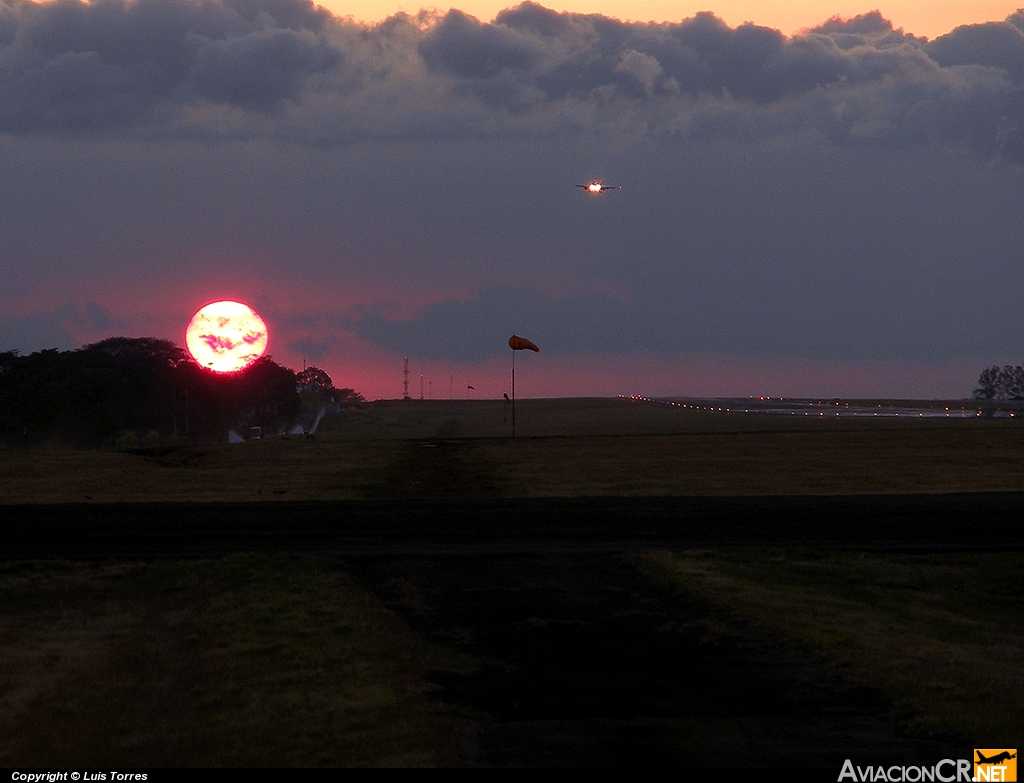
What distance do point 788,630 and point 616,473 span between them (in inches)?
1420

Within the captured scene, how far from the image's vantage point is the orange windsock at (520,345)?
76.8 meters

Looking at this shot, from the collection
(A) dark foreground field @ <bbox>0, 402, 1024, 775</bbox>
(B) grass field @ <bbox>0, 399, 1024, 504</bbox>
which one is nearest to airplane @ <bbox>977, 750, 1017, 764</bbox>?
(A) dark foreground field @ <bbox>0, 402, 1024, 775</bbox>

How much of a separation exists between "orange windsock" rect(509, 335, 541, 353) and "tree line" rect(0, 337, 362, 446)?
4740 centimetres

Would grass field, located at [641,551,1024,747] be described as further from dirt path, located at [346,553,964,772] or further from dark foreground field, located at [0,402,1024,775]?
dirt path, located at [346,553,964,772]

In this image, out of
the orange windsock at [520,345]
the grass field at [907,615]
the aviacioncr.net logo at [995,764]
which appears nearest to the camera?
the aviacioncr.net logo at [995,764]

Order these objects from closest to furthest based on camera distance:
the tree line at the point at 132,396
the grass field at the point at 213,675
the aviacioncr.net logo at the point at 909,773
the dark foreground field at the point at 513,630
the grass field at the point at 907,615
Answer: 1. the aviacioncr.net logo at the point at 909,773
2. the grass field at the point at 213,675
3. the dark foreground field at the point at 513,630
4. the grass field at the point at 907,615
5. the tree line at the point at 132,396

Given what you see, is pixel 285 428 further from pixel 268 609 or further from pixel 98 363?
pixel 268 609

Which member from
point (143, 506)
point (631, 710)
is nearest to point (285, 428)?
point (143, 506)

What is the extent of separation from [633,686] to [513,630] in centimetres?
393

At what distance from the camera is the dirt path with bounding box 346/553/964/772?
9.99 meters

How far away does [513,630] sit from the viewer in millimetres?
16297

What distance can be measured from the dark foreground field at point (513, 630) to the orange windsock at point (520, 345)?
36.9 metres

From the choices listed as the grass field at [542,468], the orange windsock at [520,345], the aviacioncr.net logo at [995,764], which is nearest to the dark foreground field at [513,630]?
the aviacioncr.net logo at [995,764]

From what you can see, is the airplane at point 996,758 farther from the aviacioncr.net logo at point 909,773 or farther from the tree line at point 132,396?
the tree line at point 132,396
